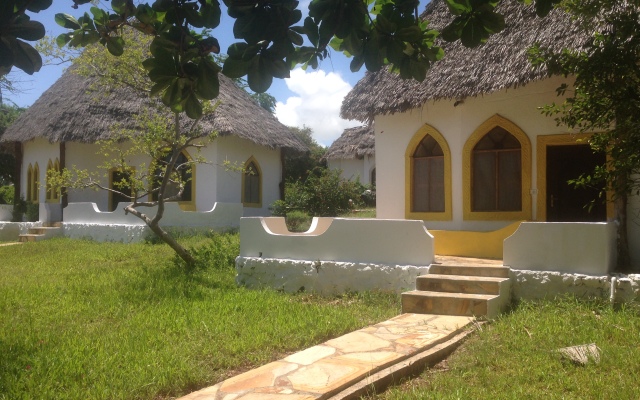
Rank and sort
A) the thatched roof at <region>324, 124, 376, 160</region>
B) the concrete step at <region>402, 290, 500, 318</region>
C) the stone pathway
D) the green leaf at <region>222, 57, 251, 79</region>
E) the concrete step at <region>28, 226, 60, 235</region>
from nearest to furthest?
the green leaf at <region>222, 57, 251, 79</region>, the stone pathway, the concrete step at <region>402, 290, 500, 318</region>, the concrete step at <region>28, 226, 60, 235</region>, the thatched roof at <region>324, 124, 376, 160</region>

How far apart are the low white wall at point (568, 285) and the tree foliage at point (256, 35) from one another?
4737mm

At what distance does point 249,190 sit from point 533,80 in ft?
34.7

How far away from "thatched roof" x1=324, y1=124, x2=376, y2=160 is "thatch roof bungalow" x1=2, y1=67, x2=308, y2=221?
4354mm

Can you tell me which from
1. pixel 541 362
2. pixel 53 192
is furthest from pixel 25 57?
pixel 53 192

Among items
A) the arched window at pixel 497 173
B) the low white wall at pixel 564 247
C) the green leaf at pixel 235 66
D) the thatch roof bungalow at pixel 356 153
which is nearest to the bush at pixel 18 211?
the thatch roof bungalow at pixel 356 153

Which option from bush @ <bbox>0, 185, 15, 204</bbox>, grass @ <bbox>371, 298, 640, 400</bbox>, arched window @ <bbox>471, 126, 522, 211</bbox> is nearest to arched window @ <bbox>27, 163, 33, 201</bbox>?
bush @ <bbox>0, 185, 15, 204</bbox>

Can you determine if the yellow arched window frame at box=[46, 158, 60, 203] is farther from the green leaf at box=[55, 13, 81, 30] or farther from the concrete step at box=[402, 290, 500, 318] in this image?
the green leaf at box=[55, 13, 81, 30]

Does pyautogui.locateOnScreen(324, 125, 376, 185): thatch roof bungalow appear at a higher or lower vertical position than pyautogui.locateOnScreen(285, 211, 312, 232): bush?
higher

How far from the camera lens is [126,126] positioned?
15344mm

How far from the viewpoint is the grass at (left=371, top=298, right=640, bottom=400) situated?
406cm

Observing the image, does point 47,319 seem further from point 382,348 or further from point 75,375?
point 382,348

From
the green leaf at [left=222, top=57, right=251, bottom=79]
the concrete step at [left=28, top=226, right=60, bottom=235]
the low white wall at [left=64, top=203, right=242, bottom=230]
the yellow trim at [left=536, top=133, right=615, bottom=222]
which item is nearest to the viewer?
the green leaf at [left=222, top=57, right=251, bottom=79]

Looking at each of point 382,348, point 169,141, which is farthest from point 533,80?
point 169,141

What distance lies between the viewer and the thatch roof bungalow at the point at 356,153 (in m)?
22.6
